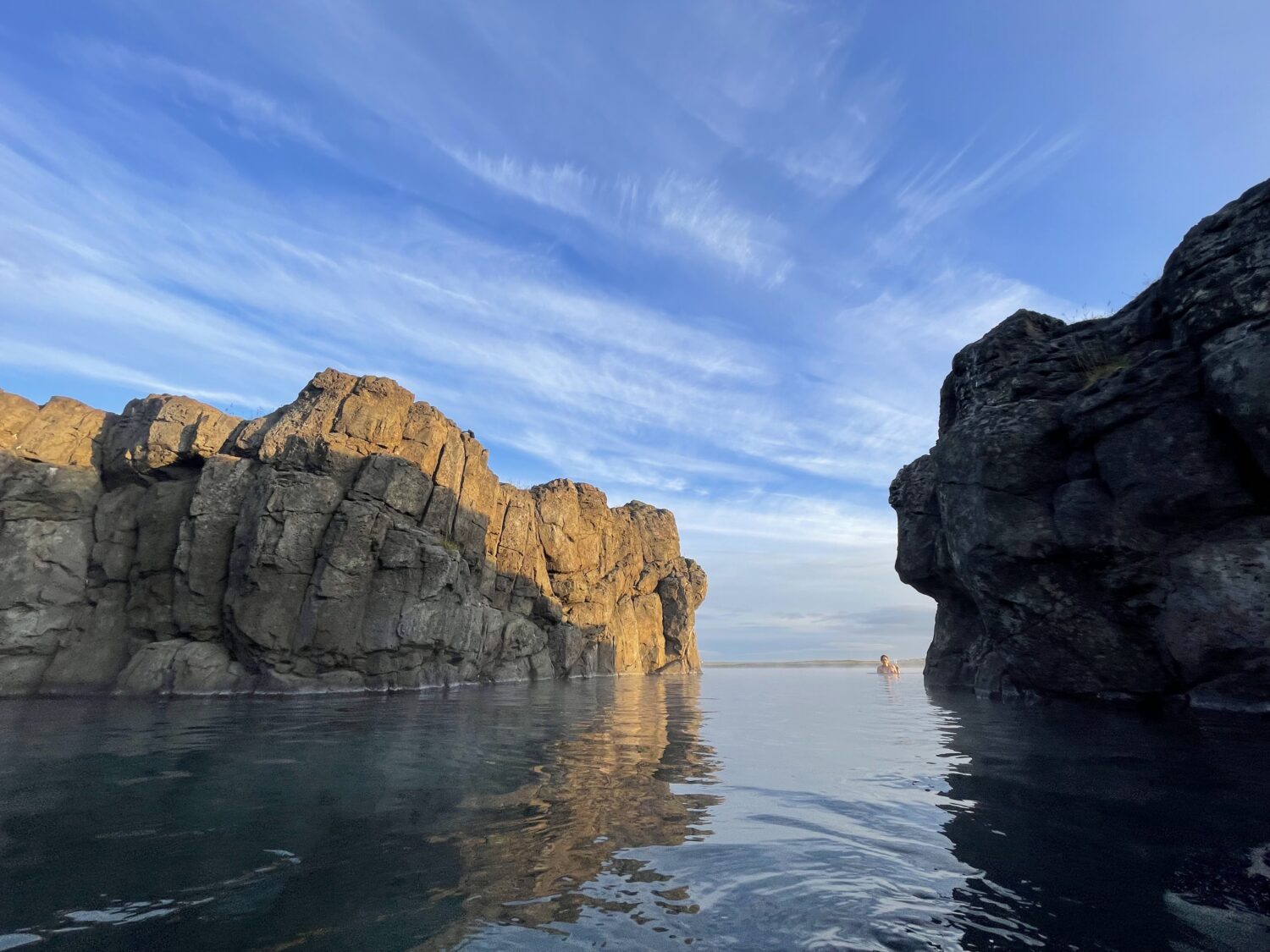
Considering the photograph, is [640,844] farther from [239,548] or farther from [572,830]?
[239,548]

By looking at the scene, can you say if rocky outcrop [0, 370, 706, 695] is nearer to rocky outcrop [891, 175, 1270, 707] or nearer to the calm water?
the calm water

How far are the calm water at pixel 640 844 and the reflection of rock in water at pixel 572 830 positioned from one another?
0.05m

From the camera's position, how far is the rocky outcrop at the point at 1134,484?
18.0 meters

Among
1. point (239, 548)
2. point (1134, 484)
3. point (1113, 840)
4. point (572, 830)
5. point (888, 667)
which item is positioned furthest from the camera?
point (888, 667)

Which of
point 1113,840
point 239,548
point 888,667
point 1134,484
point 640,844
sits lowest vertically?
point 640,844

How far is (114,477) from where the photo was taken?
46812 mm

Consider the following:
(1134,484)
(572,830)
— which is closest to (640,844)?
(572,830)

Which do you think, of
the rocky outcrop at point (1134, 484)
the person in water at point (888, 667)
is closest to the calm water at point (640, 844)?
the rocky outcrop at point (1134, 484)

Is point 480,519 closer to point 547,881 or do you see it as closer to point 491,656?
point 491,656

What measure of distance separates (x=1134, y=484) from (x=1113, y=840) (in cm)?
1673

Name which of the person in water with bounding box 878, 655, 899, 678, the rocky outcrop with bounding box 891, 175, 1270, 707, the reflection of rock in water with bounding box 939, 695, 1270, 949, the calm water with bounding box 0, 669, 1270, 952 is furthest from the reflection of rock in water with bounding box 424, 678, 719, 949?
the person in water with bounding box 878, 655, 899, 678

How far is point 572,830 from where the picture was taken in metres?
8.38

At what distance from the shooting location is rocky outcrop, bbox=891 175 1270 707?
59.1ft

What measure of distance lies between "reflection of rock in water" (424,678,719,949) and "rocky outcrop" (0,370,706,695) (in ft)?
108
